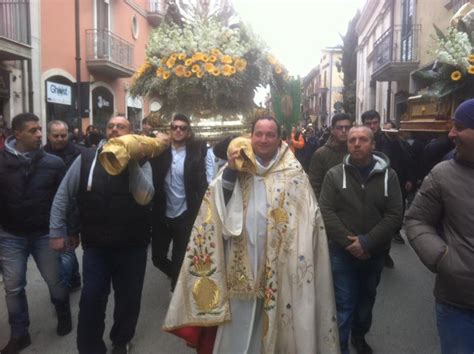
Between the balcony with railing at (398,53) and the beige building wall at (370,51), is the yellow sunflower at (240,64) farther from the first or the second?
the beige building wall at (370,51)

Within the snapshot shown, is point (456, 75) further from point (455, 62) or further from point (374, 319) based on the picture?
point (374, 319)

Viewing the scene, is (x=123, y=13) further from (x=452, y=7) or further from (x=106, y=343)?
(x=106, y=343)

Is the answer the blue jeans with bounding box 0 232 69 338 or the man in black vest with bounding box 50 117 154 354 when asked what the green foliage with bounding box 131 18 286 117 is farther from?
the blue jeans with bounding box 0 232 69 338

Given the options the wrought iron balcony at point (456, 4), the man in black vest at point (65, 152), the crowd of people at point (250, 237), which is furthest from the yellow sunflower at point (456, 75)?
the wrought iron balcony at point (456, 4)

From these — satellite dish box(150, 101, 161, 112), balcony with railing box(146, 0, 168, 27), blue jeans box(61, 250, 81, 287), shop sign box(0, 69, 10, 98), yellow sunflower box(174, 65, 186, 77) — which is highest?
balcony with railing box(146, 0, 168, 27)

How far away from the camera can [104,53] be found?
18.4m

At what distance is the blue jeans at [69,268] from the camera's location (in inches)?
196

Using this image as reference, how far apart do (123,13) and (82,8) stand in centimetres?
355

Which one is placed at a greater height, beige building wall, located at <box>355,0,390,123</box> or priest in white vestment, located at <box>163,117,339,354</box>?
beige building wall, located at <box>355,0,390,123</box>

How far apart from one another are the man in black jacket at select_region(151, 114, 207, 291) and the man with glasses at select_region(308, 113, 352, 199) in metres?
1.12

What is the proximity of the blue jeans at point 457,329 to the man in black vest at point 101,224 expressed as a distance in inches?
81.0

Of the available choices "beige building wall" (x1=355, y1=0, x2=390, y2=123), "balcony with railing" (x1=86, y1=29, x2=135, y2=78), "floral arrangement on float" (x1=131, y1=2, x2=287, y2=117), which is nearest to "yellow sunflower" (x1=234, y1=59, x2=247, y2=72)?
"floral arrangement on float" (x1=131, y1=2, x2=287, y2=117)

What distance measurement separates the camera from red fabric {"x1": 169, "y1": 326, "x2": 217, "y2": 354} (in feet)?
10.5

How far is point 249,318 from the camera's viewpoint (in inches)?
124
